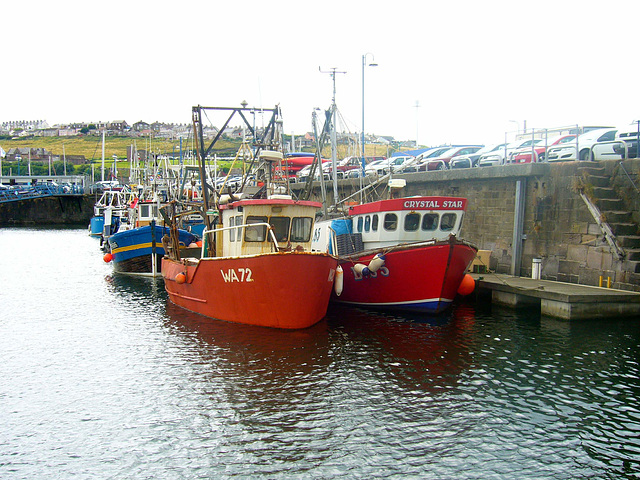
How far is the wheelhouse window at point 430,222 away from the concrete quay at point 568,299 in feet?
9.10

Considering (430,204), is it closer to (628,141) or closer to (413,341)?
(413,341)

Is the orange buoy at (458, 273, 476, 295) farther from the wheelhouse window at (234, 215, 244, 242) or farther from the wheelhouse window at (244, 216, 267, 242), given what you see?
the wheelhouse window at (234, 215, 244, 242)

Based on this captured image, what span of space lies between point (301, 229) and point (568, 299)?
25.2 ft

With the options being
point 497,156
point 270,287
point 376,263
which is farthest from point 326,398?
point 497,156

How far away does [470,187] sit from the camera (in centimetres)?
2212

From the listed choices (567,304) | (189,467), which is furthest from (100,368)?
(567,304)

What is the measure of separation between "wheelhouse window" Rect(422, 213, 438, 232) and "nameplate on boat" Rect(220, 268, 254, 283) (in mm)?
6319

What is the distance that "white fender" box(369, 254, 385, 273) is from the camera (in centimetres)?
1611

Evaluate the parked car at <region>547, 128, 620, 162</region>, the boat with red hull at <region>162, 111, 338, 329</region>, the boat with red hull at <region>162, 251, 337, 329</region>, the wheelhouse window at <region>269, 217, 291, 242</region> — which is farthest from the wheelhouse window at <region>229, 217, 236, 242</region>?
the parked car at <region>547, 128, 620, 162</region>

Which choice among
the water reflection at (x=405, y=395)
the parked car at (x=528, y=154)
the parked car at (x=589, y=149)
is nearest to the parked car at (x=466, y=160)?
the parked car at (x=528, y=154)

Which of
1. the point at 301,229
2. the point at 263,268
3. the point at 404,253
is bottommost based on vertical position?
the point at 263,268

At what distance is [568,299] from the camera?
15.1 metres

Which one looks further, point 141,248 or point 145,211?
point 145,211

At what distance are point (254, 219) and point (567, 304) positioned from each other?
905 centimetres
